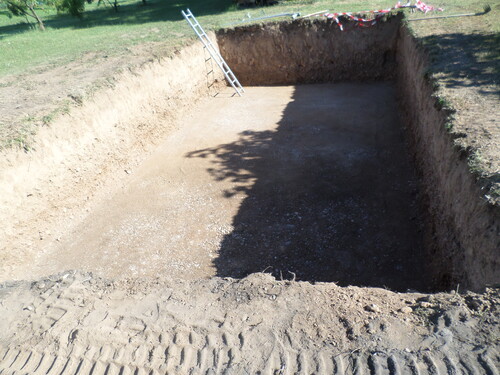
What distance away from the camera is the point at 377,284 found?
4.52 meters

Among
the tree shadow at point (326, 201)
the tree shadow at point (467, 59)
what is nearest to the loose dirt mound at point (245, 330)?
the tree shadow at point (326, 201)

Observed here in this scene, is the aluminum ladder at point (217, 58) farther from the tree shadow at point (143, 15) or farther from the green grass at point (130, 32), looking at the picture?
the tree shadow at point (143, 15)

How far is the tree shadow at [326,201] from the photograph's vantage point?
4891 mm

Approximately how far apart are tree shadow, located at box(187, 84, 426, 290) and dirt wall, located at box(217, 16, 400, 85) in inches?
99.2

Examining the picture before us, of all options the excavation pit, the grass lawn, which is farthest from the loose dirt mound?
the grass lawn

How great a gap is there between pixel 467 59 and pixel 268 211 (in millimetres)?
4633

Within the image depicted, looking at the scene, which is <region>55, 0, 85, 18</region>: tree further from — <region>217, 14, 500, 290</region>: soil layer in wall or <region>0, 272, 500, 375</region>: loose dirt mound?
<region>0, 272, 500, 375</region>: loose dirt mound

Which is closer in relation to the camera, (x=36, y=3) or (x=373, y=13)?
(x=373, y=13)

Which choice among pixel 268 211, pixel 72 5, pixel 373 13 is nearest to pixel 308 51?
pixel 373 13

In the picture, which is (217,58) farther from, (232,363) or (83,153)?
(232,363)

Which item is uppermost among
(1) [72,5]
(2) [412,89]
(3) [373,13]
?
(1) [72,5]

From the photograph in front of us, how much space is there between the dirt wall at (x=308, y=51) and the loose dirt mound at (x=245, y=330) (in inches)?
382

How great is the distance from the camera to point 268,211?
6051 millimetres

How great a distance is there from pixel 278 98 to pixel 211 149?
3680 mm
